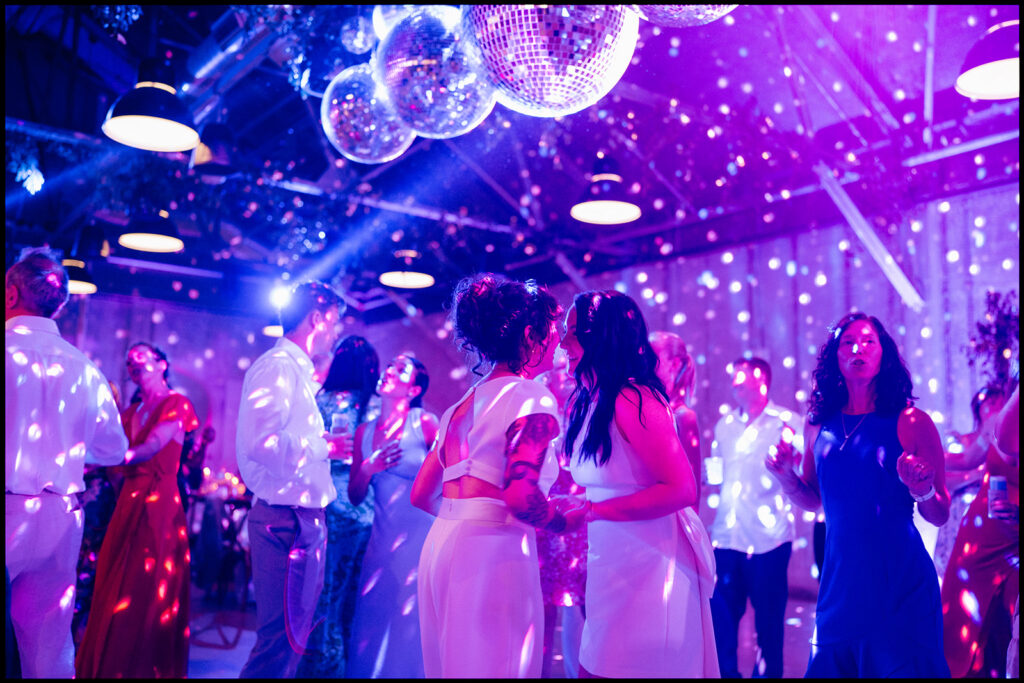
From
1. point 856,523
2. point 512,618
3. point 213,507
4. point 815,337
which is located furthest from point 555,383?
point 213,507

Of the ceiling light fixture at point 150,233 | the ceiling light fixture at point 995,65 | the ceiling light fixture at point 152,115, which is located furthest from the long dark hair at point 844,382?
the ceiling light fixture at point 150,233

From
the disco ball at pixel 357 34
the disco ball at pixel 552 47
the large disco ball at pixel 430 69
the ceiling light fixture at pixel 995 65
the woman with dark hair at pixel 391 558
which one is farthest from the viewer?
the disco ball at pixel 357 34

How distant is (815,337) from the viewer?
611 cm

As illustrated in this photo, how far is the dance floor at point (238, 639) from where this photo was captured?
381 cm

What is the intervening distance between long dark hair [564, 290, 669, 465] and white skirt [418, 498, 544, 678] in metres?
0.27

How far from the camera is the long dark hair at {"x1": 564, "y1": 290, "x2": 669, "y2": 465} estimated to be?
171 cm

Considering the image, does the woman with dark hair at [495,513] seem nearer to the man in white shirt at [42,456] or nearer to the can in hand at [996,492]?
the can in hand at [996,492]

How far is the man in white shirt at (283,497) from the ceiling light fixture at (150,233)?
3.25 metres

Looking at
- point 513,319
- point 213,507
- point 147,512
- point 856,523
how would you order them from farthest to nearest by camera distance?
1. point 213,507
2. point 147,512
3. point 856,523
4. point 513,319

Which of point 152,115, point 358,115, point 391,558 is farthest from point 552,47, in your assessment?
point 152,115

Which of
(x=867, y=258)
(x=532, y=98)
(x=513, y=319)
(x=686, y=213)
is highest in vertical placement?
(x=686, y=213)

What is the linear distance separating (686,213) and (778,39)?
196 cm

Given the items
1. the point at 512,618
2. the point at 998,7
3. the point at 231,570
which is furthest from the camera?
the point at 231,570

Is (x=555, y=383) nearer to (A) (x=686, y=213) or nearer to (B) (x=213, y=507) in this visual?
(A) (x=686, y=213)
